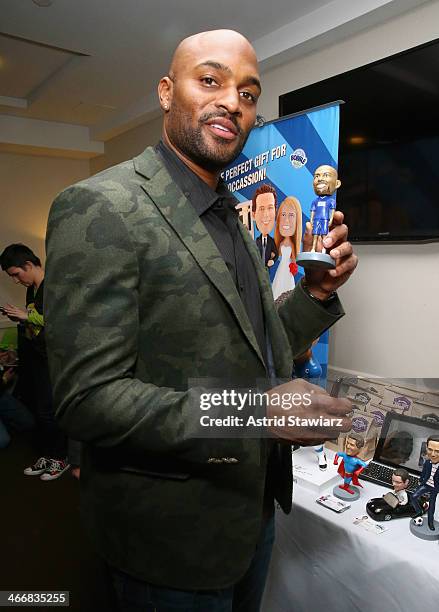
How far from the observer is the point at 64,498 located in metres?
2.94

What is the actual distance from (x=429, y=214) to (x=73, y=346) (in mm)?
1887

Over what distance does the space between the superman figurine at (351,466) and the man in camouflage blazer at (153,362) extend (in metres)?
0.72

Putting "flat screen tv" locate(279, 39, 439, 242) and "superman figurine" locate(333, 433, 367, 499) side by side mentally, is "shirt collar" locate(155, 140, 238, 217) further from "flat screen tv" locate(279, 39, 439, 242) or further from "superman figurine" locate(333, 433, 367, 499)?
"flat screen tv" locate(279, 39, 439, 242)

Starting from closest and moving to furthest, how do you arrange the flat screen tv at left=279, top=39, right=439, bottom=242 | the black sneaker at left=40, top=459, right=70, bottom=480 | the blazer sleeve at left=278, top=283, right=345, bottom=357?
the blazer sleeve at left=278, top=283, right=345, bottom=357 < the flat screen tv at left=279, top=39, right=439, bottom=242 < the black sneaker at left=40, top=459, right=70, bottom=480

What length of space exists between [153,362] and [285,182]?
1.89m

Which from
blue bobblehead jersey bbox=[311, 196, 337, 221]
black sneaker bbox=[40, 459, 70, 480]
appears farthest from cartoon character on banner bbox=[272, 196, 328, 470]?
black sneaker bbox=[40, 459, 70, 480]

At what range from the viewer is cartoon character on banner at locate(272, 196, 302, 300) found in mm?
2346

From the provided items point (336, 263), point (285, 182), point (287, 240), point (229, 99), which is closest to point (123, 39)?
point (285, 182)

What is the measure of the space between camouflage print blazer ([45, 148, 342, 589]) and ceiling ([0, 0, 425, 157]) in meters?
2.05

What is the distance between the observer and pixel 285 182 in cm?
241

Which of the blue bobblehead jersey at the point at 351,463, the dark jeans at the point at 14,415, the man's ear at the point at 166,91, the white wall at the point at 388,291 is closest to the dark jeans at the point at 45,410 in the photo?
the dark jeans at the point at 14,415

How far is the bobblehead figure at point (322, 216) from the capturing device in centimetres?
88

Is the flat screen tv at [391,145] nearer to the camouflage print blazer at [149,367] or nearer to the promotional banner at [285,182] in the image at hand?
the promotional banner at [285,182]

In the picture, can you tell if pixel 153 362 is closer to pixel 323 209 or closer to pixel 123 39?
pixel 323 209
